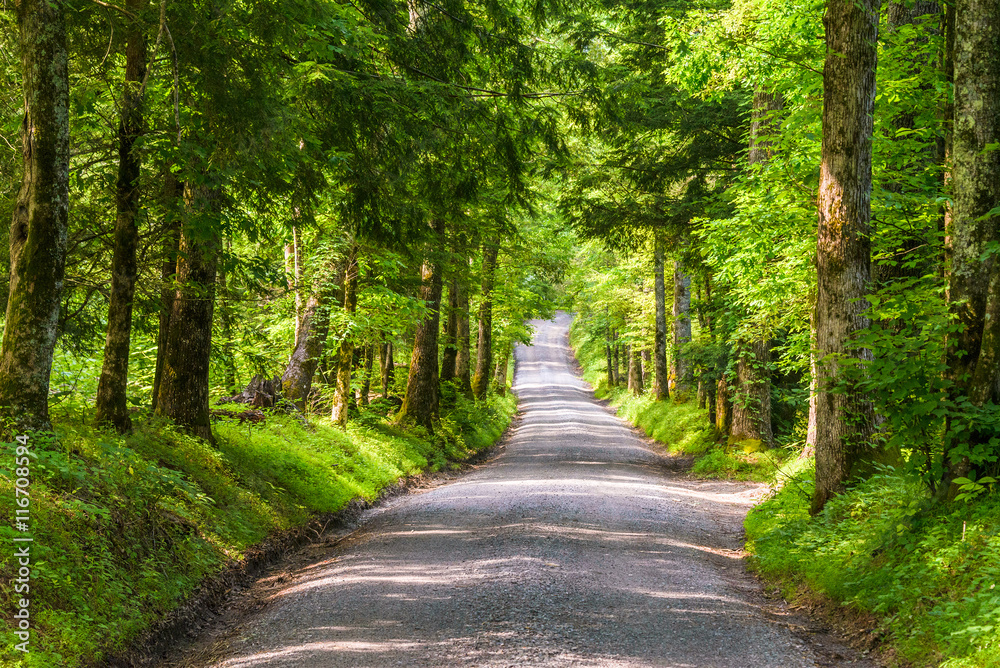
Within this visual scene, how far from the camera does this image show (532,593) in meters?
6.22

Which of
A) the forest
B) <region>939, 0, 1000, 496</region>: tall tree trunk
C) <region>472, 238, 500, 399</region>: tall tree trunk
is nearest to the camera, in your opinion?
the forest

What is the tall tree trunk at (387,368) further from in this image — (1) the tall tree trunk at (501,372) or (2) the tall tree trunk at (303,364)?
(1) the tall tree trunk at (501,372)

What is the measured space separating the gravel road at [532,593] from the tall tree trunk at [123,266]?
8.91ft

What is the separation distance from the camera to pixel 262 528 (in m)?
8.45

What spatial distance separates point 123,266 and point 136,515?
118 inches

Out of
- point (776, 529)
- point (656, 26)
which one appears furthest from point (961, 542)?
point (656, 26)

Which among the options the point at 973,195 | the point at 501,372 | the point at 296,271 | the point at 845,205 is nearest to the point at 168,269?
the point at 296,271

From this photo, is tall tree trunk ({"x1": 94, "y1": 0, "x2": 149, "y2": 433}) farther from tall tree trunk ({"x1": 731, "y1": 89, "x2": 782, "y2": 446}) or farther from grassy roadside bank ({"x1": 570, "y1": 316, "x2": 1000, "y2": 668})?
tall tree trunk ({"x1": 731, "y1": 89, "x2": 782, "y2": 446})

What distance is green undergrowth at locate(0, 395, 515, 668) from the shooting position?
4773 millimetres

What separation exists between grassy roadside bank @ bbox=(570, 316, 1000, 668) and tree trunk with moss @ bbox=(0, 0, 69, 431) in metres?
6.86

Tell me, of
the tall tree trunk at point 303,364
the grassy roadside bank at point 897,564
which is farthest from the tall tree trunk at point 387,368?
the grassy roadside bank at point 897,564

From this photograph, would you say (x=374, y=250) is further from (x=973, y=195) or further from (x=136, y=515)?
(x=973, y=195)

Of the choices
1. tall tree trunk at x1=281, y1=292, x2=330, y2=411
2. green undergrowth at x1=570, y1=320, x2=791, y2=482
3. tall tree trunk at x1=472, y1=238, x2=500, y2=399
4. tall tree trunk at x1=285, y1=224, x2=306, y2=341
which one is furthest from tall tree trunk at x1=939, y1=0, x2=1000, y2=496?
tall tree trunk at x1=472, y1=238, x2=500, y2=399

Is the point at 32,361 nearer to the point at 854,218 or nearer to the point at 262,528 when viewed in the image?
the point at 262,528
